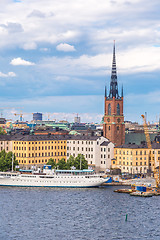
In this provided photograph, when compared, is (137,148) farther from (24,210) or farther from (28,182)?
(24,210)

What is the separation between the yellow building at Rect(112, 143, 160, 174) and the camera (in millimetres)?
185000

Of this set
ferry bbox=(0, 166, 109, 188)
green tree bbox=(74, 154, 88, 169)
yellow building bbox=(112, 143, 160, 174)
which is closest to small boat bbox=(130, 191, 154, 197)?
ferry bbox=(0, 166, 109, 188)

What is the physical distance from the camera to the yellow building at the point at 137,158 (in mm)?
185000

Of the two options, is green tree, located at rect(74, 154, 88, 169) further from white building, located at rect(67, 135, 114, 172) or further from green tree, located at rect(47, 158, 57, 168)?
white building, located at rect(67, 135, 114, 172)

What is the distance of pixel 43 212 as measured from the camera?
12469cm

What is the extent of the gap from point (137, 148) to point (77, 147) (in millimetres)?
18872

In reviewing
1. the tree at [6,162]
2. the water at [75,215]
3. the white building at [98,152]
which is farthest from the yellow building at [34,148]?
the water at [75,215]

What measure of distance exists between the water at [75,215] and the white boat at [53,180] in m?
7.63

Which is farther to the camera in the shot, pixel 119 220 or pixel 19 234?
pixel 119 220

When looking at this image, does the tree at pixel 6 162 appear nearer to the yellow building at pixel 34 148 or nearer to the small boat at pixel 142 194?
the yellow building at pixel 34 148

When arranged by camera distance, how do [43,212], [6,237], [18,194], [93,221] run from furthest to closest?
[18,194] < [43,212] < [93,221] < [6,237]

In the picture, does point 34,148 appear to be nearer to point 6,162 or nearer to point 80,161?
point 6,162

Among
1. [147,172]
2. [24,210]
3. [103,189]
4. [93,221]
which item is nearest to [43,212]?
[24,210]

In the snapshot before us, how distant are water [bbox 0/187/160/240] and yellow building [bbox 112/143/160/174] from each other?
30802 millimetres
